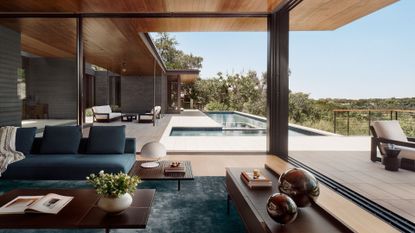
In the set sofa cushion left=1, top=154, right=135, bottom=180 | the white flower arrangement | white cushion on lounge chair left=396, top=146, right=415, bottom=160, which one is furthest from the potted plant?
white cushion on lounge chair left=396, top=146, right=415, bottom=160

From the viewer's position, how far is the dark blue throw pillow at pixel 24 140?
4.49 metres

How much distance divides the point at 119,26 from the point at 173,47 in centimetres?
2599

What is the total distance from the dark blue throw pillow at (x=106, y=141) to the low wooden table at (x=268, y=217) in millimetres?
2292

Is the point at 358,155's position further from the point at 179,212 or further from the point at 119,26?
the point at 119,26

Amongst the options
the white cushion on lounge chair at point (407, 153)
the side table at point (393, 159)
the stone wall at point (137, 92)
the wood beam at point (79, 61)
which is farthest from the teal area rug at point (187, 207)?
the stone wall at point (137, 92)

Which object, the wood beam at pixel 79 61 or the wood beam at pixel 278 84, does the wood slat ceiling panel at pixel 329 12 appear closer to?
the wood beam at pixel 278 84

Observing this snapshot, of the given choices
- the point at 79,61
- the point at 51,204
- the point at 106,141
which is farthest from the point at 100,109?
the point at 51,204

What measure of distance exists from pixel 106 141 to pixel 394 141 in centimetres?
429

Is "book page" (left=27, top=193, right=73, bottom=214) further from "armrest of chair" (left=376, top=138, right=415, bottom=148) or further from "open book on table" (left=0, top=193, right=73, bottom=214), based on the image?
"armrest of chair" (left=376, top=138, right=415, bottom=148)

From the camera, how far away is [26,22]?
6332mm

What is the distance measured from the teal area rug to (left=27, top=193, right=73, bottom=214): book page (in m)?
0.30

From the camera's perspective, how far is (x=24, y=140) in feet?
14.9

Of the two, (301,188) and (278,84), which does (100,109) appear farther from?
(301,188)

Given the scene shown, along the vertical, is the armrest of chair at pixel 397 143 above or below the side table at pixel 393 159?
above
